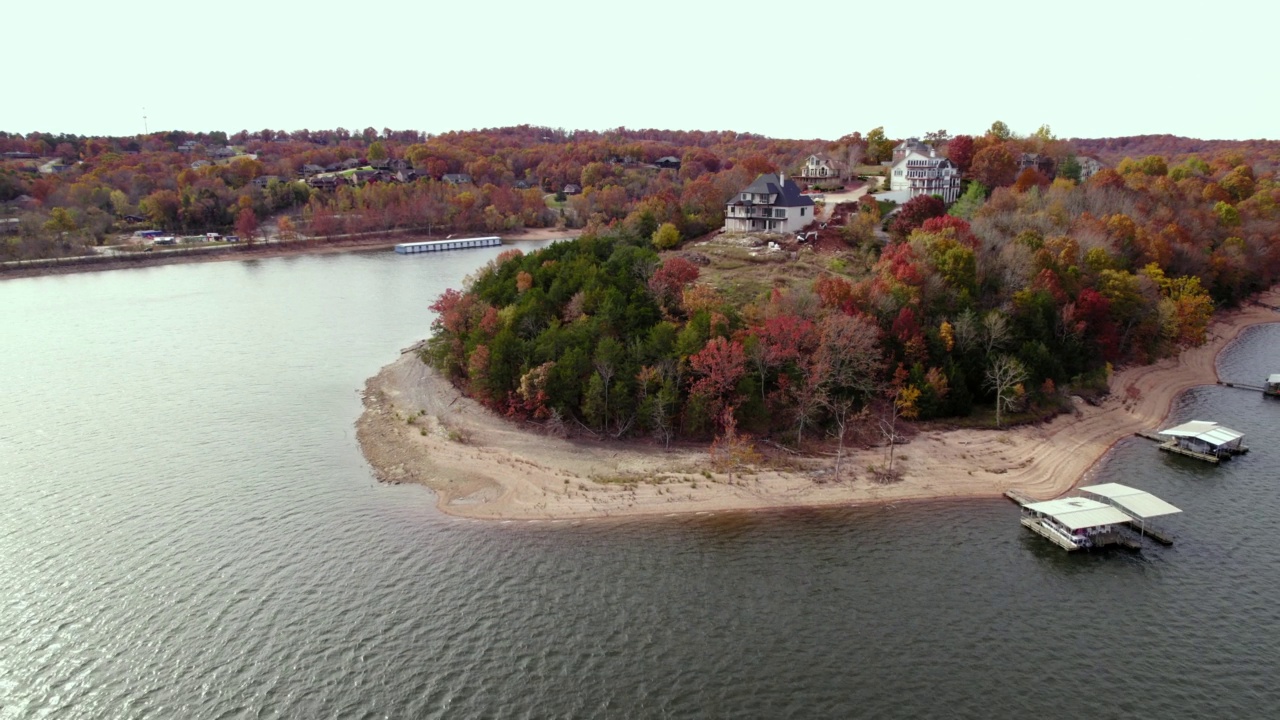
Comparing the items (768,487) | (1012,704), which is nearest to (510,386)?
(768,487)

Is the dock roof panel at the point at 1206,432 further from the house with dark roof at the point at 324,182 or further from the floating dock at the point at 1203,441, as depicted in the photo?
the house with dark roof at the point at 324,182

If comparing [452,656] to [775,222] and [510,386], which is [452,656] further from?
[775,222]

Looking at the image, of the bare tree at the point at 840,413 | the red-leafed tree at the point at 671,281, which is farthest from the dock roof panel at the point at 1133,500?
the red-leafed tree at the point at 671,281

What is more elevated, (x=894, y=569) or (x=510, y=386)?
(x=510, y=386)

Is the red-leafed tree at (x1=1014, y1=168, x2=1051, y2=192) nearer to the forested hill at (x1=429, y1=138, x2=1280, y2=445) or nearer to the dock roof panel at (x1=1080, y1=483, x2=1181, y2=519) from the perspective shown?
the forested hill at (x1=429, y1=138, x2=1280, y2=445)

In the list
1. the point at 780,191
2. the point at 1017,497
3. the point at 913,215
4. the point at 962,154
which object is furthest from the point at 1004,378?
the point at 962,154

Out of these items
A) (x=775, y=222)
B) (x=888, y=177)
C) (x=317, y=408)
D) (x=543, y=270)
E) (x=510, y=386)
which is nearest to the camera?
(x=510, y=386)
